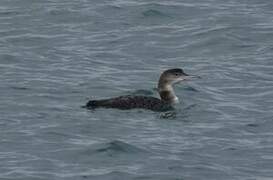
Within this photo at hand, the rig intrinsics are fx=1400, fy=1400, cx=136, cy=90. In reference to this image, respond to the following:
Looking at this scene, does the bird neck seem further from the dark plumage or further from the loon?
the dark plumage

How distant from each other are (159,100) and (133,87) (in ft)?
4.20

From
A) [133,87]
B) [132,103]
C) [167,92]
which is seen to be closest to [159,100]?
[167,92]

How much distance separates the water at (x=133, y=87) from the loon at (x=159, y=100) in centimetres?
14

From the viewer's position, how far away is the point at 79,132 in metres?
21.8

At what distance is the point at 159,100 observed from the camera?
80.7ft

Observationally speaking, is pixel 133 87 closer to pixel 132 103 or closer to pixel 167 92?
pixel 167 92

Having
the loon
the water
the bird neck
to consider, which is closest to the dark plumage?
the loon

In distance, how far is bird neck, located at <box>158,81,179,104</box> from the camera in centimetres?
2503

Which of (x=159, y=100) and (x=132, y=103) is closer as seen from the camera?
(x=132, y=103)

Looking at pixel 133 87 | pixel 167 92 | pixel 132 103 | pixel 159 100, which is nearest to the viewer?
pixel 132 103

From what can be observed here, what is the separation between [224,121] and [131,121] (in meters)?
1.53

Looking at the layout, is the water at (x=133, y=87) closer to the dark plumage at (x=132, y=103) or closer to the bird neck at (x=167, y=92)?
the dark plumage at (x=132, y=103)

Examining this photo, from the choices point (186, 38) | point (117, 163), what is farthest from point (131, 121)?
point (186, 38)

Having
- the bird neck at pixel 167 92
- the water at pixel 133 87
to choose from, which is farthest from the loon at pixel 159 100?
the water at pixel 133 87
